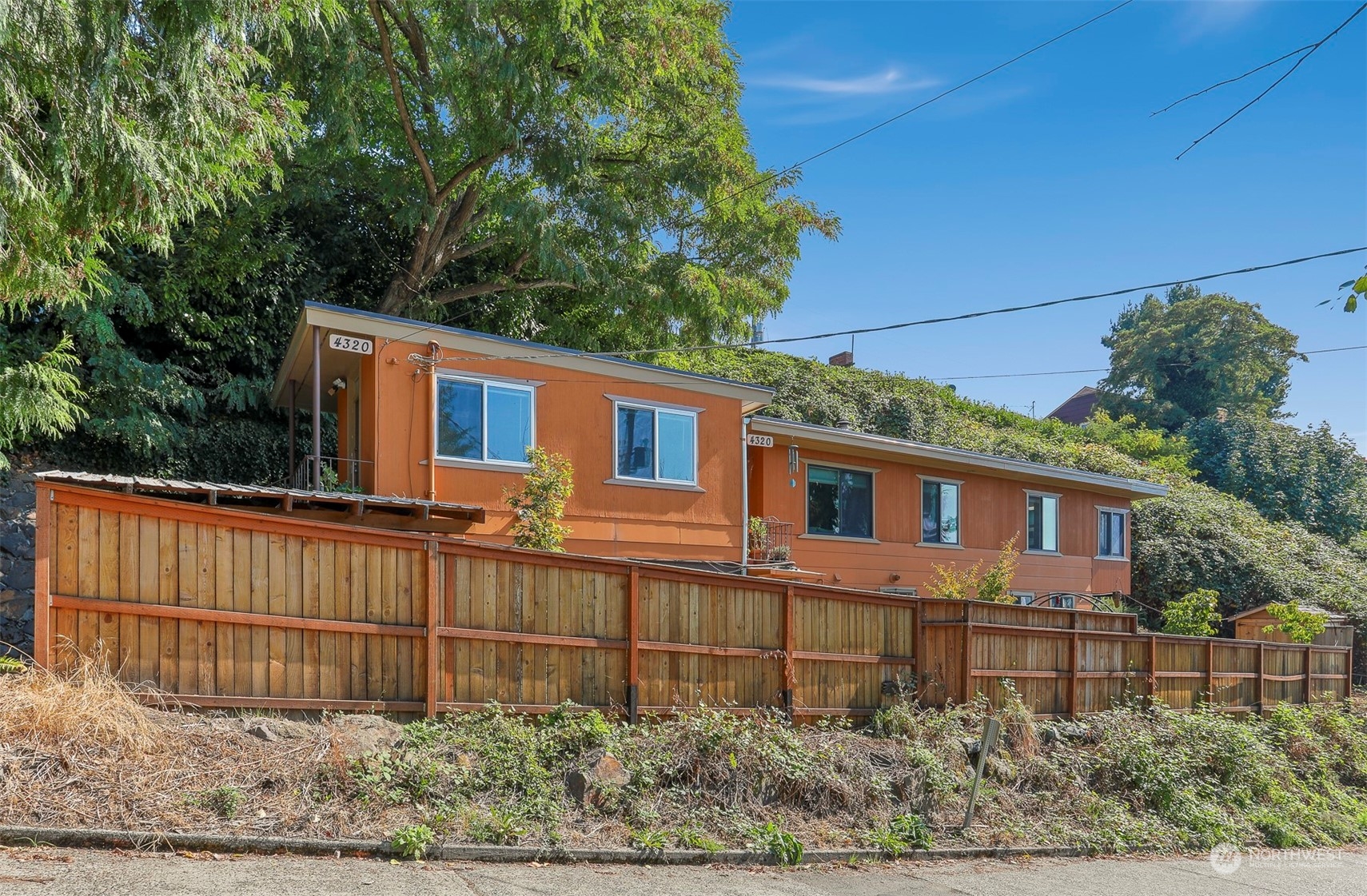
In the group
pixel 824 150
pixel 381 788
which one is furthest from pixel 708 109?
pixel 381 788

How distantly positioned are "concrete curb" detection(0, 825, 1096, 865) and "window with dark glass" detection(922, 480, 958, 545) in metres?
12.4

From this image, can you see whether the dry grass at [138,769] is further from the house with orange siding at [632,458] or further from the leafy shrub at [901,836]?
the house with orange siding at [632,458]

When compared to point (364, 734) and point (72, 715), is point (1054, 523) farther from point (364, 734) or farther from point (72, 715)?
point (72, 715)

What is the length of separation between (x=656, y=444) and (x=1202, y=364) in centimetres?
4141

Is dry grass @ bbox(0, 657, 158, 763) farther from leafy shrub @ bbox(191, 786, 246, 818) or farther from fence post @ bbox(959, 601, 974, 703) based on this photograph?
fence post @ bbox(959, 601, 974, 703)

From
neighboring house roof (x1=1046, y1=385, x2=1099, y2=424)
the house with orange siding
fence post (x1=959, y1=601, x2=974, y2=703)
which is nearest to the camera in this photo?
fence post (x1=959, y1=601, x2=974, y2=703)

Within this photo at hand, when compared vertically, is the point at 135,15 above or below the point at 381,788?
above

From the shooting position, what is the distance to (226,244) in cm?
1827

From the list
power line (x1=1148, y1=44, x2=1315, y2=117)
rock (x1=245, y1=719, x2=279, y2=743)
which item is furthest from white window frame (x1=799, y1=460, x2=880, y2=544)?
power line (x1=1148, y1=44, x2=1315, y2=117)

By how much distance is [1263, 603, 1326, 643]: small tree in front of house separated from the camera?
777 inches

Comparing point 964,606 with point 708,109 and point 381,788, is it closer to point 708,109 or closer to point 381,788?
point 381,788

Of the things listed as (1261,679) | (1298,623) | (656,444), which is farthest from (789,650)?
(1298,623)

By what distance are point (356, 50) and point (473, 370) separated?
26.0 feet

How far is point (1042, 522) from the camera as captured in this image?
923 inches
